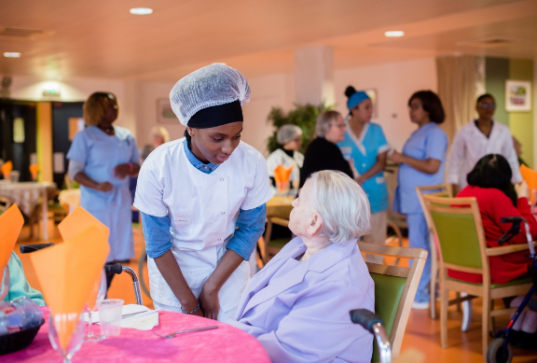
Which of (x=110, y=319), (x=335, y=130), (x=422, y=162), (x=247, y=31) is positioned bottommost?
(x=110, y=319)

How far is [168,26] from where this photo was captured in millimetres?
5805

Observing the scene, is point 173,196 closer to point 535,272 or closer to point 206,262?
point 206,262

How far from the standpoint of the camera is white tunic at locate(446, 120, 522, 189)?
5.61 meters

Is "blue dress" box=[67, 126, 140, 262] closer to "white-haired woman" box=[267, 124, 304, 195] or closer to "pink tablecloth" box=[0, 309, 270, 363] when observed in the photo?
"white-haired woman" box=[267, 124, 304, 195]

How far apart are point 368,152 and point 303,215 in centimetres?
307

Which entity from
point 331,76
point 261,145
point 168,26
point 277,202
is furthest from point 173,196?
point 261,145

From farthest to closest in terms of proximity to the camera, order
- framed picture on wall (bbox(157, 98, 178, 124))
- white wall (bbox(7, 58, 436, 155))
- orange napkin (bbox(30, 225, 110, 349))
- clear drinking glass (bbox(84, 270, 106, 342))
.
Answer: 1. framed picture on wall (bbox(157, 98, 178, 124))
2. white wall (bbox(7, 58, 436, 155))
3. clear drinking glass (bbox(84, 270, 106, 342))
4. orange napkin (bbox(30, 225, 110, 349))

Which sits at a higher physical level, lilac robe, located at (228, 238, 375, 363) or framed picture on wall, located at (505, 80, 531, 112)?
framed picture on wall, located at (505, 80, 531, 112)

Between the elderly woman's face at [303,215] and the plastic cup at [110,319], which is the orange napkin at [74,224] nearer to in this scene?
the plastic cup at [110,319]

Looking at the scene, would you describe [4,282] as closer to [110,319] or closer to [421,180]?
[110,319]

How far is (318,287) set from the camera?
1677 mm

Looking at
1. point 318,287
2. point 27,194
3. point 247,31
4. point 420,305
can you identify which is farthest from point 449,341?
point 27,194

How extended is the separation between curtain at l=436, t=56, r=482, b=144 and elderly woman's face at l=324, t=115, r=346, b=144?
5085mm

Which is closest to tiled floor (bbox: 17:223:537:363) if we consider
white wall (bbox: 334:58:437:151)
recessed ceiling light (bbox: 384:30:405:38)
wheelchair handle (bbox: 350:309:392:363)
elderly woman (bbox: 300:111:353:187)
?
elderly woman (bbox: 300:111:353:187)
